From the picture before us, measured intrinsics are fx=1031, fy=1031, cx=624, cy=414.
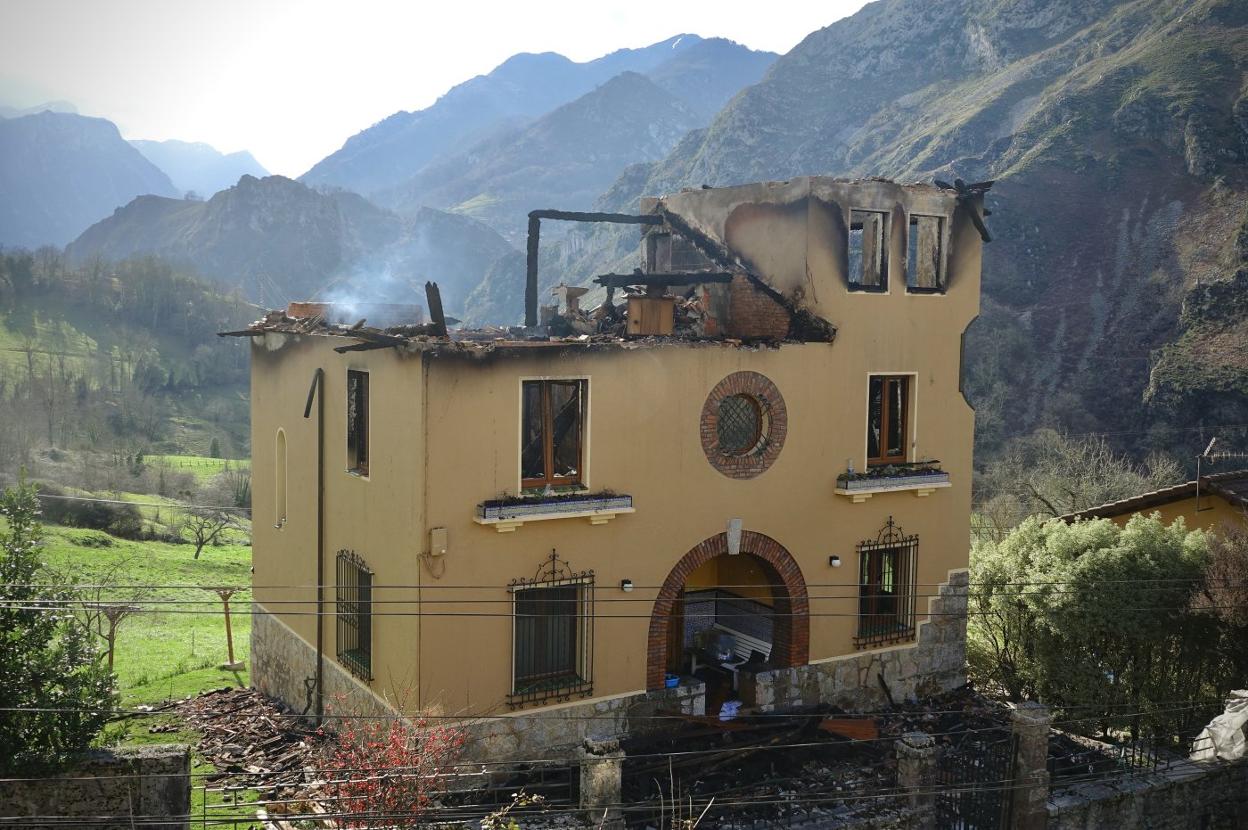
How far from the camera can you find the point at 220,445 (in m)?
68.8

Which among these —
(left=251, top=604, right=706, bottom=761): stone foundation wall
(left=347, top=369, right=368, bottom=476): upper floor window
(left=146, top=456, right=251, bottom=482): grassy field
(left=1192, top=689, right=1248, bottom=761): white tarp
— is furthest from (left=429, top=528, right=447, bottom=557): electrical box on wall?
(left=146, top=456, right=251, bottom=482): grassy field

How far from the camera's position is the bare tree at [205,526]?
4306 centimetres

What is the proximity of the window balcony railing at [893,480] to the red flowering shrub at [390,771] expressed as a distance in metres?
7.69

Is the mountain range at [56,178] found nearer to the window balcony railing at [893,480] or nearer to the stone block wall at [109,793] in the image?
the stone block wall at [109,793]

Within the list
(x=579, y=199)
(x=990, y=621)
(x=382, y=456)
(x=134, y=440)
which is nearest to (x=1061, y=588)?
(x=990, y=621)

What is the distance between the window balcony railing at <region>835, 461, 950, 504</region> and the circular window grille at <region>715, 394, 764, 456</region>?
5.85 ft

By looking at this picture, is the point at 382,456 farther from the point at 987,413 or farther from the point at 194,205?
the point at 194,205

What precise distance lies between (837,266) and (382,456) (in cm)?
829

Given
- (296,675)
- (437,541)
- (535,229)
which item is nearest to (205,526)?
(296,675)

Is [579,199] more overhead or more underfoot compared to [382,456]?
more overhead

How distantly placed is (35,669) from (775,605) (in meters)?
10.9

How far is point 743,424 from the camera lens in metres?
17.0

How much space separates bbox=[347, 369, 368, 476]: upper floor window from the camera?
52.6ft

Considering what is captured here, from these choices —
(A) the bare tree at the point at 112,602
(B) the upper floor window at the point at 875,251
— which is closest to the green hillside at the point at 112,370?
(A) the bare tree at the point at 112,602
